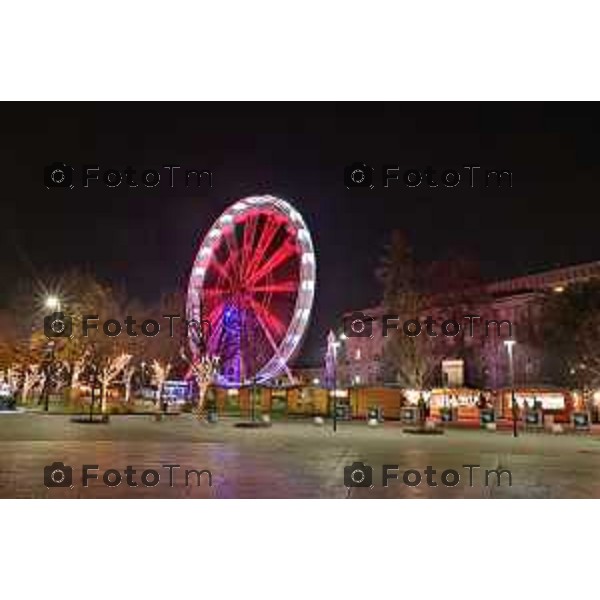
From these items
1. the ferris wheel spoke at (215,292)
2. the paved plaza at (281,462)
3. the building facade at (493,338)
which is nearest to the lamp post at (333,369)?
the building facade at (493,338)

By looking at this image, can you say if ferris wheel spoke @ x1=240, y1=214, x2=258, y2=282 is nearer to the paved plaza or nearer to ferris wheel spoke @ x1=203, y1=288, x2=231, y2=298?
ferris wheel spoke @ x1=203, y1=288, x2=231, y2=298

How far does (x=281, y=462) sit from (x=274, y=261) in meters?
22.0

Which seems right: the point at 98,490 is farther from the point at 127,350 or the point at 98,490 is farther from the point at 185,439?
the point at 127,350

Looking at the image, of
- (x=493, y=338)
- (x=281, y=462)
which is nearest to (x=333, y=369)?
(x=493, y=338)

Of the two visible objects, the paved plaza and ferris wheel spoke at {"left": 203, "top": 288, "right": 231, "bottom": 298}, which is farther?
ferris wheel spoke at {"left": 203, "top": 288, "right": 231, "bottom": 298}

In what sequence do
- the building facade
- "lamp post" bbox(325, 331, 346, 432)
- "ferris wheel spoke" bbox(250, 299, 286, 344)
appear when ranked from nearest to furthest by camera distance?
"lamp post" bbox(325, 331, 346, 432) → "ferris wheel spoke" bbox(250, 299, 286, 344) → the building facade

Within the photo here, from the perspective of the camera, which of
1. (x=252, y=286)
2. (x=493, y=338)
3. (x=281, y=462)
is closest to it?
(x=281, y=462)

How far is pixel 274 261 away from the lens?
38.8 metres

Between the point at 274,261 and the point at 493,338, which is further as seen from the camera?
the point at 493,338

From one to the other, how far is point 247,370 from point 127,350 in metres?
9.80

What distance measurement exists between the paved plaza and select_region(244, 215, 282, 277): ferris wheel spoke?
1195 cm

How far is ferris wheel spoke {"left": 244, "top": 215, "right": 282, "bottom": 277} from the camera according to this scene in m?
38.8

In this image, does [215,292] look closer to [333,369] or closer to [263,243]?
[263,243]

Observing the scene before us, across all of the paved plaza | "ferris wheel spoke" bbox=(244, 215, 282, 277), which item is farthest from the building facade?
the paved plaza
